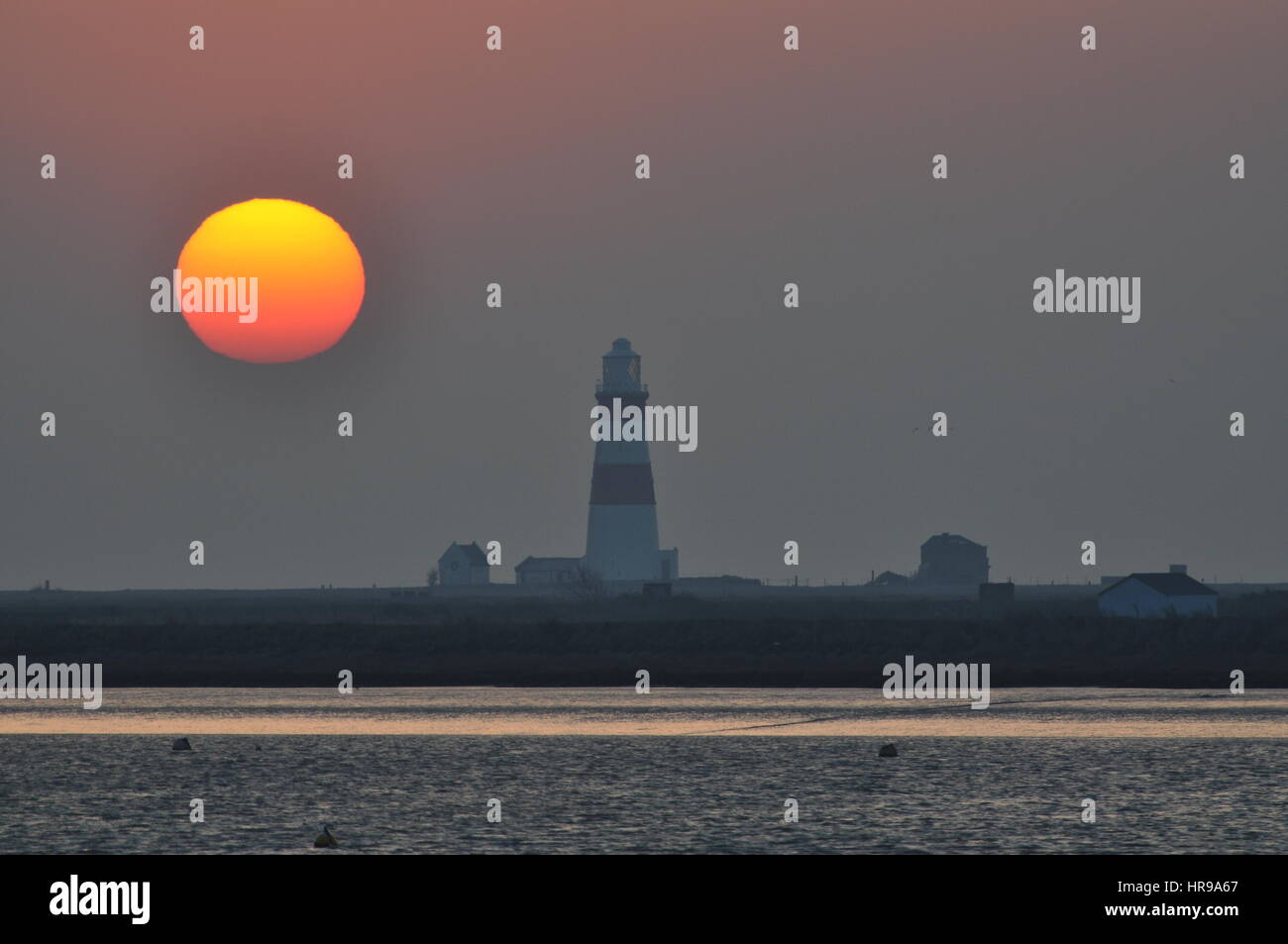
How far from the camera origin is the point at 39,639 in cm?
12569

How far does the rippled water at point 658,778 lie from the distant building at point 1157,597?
34.3m

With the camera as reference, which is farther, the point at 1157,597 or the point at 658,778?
the point at 1157,597

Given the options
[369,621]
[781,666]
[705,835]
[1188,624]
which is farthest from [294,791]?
[369,621]

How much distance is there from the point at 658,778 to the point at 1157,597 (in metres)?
74.9

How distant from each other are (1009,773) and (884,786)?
541 centimetres

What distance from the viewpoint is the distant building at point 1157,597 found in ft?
407

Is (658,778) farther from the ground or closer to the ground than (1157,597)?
closer to the ground

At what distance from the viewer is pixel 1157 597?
412 ft

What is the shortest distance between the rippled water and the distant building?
34270 millimetres

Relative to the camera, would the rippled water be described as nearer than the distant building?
Yes

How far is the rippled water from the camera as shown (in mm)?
44969
